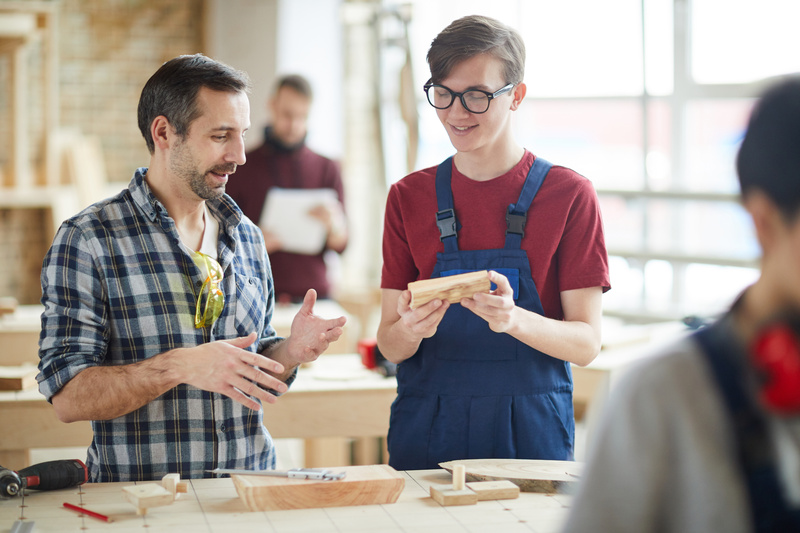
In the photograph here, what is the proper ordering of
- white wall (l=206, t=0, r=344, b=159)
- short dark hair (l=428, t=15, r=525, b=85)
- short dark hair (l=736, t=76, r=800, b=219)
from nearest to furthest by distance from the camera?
short dark hair (l=736, t=76, r=800, b=219)
short dark hair (l=428, t=15, r=525, b=85)
white wall (l=206, t=0, r=344, b=159)

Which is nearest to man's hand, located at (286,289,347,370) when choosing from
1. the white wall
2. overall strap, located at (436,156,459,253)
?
overall strap, located at (436,156,459,253)

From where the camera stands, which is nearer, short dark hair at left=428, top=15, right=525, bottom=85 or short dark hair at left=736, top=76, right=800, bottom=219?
short dark hair at left=736, top=76, right=800, bottom=219

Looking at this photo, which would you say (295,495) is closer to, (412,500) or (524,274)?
(412,500)

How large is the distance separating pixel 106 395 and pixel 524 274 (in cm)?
108

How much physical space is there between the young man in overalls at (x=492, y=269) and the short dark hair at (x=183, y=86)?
565 mm

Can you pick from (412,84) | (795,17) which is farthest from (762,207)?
(412,84)

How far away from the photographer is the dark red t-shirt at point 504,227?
2154mm

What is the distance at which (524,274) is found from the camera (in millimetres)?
2164

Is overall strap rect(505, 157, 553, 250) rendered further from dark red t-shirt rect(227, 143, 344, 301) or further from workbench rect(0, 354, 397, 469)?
dark red t-shirt rect(227, 143, 344, 301)

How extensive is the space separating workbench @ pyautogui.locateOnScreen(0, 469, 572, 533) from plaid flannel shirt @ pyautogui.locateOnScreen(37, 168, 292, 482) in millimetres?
204

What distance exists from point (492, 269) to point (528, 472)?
1.77 feet

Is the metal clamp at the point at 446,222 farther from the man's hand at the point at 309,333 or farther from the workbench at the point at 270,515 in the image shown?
the workbench at the point at 270,515

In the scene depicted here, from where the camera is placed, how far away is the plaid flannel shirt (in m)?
1.97

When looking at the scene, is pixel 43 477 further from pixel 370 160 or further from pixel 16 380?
pixel 370 160
